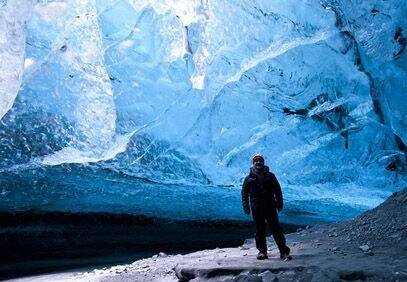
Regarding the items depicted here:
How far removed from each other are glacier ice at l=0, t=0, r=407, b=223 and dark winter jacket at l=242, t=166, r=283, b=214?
57.2 ft

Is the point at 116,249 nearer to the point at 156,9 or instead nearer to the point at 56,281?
the point at 56,281

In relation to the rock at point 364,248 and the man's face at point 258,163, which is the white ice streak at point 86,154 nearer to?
the rock at point 364,248

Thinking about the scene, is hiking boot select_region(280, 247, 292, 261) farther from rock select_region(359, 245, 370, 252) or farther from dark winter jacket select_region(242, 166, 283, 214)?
rock select_region(359, 245, 370, 252)

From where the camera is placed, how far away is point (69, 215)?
2045 centimetres

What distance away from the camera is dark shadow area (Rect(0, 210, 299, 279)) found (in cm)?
1167

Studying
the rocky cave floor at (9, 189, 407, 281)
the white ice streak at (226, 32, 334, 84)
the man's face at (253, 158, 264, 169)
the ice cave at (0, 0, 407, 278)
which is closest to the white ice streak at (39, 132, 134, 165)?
the ice cave at (0, 0, 407, 278)

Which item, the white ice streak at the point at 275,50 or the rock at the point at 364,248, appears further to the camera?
the white ice streak at the point at 275,50

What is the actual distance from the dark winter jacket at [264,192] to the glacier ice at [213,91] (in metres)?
17.4

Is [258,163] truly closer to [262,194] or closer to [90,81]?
[262,194]

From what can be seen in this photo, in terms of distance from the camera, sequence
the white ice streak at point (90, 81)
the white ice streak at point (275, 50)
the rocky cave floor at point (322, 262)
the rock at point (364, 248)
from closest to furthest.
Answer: the rocky cave floor at point (322, 262)
the rock at point (364, 248)
the white ice streak at point (90, 81)
the white ice streak at point (275, 50)

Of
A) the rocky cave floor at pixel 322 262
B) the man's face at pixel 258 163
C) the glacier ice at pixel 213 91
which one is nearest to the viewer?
the rocky cave floor at pixel 322 262

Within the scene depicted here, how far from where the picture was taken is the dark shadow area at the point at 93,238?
11.7 meters

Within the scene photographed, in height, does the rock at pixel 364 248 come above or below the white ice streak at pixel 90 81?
below

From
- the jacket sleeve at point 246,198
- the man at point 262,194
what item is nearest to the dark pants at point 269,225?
the man at point 262,194
